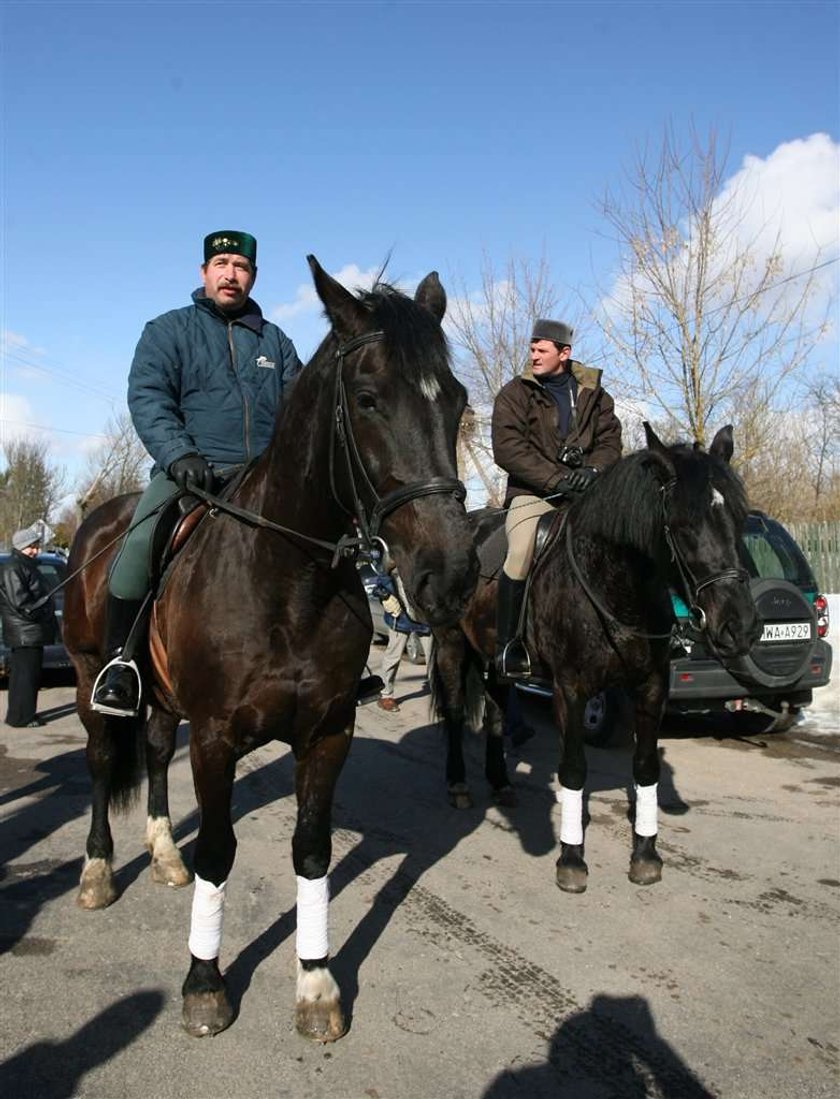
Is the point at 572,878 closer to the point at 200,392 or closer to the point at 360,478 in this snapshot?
the point at 360,478

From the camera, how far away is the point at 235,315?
422cm

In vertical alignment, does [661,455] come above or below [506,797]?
above

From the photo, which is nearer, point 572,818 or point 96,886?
point 96,886

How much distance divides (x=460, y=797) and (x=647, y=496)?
292 centimetres

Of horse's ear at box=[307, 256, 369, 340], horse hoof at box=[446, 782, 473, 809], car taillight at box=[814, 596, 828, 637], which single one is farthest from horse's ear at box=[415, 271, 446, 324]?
car taillight at box=[814, 596, 828, 637]

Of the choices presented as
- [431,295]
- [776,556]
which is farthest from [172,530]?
[776,556]

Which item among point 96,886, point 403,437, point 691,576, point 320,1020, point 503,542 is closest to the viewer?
point 403,437

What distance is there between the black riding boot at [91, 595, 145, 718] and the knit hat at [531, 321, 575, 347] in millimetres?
3674

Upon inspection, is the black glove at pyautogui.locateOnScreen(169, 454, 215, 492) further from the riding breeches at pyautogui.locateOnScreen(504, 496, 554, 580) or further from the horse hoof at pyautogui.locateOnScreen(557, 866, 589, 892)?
the horse hoof at pyautogui.locateOnScreen(557, 866, 589, 892)

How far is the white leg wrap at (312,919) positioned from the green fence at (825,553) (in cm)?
1197

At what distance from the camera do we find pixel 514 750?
8695 mm

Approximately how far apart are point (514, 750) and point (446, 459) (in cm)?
656

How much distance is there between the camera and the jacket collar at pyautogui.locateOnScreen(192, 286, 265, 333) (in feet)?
13.6

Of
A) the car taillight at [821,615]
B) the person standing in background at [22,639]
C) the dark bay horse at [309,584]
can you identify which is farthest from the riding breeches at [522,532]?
the person standing in background at [22,639]
